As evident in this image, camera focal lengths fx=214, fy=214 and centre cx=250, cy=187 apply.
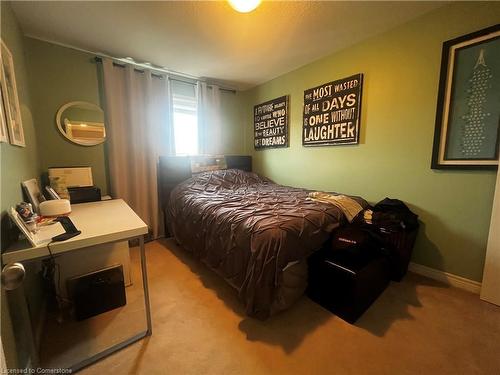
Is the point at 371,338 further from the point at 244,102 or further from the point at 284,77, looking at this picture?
the point at 244,102

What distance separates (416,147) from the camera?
2010 millimetres

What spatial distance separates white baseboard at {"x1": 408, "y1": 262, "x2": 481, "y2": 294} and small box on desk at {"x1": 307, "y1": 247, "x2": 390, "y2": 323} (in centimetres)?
59

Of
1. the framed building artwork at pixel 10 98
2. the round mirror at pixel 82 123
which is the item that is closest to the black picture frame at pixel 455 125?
the framed building artwork at pixel 10 98

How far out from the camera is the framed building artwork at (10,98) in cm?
126

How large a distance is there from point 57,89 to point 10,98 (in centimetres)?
122

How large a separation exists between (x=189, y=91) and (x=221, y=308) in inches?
117

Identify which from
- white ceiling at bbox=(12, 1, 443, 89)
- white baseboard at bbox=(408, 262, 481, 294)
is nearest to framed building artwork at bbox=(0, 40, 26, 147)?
white ceiling at bbox=(12, 1, 443, 89)

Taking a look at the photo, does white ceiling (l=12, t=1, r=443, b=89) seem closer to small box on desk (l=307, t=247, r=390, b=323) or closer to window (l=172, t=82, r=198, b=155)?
window (l=172, t=82, r=198, b=155)

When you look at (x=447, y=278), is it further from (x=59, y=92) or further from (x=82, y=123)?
(x=59, y=92)

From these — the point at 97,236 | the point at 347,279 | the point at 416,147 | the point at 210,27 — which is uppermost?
the point at 210,27

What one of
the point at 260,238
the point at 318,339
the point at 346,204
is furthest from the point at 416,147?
the point at 318,339

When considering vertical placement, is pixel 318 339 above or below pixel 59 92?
→ below

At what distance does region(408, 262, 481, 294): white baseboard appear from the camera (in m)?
1.79

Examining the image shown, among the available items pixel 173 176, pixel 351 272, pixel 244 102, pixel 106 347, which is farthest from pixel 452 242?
pixel 244 102
